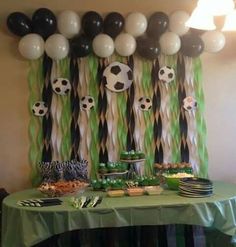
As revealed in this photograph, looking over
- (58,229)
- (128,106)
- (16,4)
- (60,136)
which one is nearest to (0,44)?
(16,4)

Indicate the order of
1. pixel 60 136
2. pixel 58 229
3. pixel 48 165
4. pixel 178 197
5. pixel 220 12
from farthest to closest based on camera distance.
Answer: pixel 60 136 → pixel 48 165 → pixel 178 197 → pixel 58 229 → pixel 220 12

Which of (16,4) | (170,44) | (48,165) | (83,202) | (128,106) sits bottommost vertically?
(83,202)

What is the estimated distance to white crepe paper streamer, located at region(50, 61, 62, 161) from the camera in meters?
3.63

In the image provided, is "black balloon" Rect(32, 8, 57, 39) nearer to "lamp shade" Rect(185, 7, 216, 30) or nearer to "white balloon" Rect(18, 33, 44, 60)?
"white balloon" Rect(18, 33, 44, 60)

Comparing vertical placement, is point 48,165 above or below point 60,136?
below

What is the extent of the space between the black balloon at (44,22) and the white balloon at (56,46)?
0.26 ft

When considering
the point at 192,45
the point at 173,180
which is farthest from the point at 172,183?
the point at 192,45

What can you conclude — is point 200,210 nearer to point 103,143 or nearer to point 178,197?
point 178,197

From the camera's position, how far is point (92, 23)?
351 centimetres

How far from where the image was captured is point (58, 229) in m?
2.53

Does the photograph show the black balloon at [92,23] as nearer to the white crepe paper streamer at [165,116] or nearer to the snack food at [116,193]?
the white crepe paper streamer at [165,116]

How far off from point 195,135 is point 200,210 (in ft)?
4.28

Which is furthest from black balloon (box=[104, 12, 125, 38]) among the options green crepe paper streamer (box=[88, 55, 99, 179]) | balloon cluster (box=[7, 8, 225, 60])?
green crepe paper streamer (box=[88, 55, 99, 179])

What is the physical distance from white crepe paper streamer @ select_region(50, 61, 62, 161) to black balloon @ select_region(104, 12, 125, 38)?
2.06 feet
